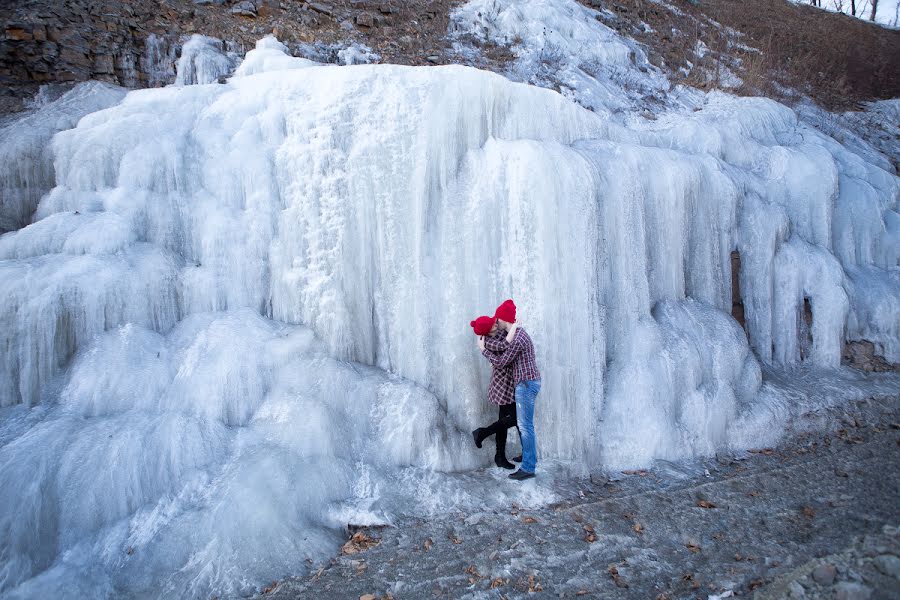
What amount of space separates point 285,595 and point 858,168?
1108cm

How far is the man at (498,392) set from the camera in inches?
204

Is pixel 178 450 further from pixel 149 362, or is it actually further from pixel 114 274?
pixel 114 274

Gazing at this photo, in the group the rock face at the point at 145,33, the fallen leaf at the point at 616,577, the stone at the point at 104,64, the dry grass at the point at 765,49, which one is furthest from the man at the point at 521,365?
the dry grass at the point at 765,49

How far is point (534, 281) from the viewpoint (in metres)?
5.88

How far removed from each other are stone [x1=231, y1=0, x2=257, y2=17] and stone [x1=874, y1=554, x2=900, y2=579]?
1142 cm

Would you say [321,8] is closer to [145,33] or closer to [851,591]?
[145,33]

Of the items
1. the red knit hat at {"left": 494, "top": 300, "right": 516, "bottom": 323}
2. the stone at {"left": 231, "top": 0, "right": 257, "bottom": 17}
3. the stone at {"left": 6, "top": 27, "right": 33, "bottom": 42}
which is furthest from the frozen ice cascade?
the stone at {"left": 231, "top": 0, "right": 257, "bottom": 17}

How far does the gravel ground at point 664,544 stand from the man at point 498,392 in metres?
0.73

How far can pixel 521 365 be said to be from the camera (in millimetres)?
5195

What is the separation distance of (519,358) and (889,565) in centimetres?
293

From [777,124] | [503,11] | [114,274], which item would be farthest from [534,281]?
[503,11]

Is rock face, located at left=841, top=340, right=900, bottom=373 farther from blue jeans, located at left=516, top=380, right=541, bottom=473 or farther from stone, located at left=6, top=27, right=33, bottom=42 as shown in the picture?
stone, located at left=6, top=27, right=33, bottom=42

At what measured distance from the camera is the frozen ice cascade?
14.4 feet

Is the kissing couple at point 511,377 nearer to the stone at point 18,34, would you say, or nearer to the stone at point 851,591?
the stone at point 851,591
